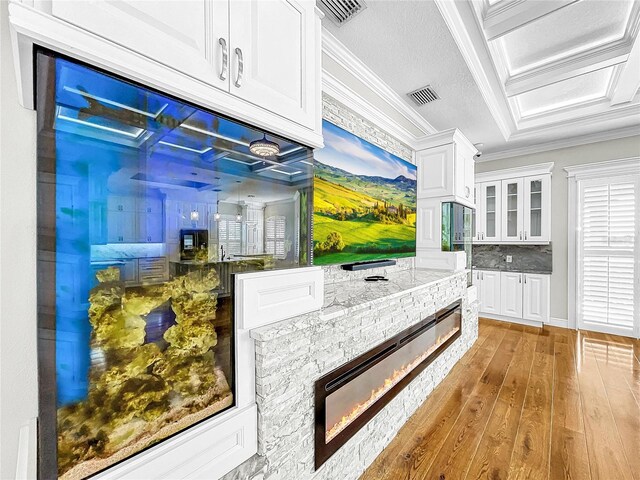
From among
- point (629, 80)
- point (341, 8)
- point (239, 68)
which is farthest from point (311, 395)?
point (629, 80)

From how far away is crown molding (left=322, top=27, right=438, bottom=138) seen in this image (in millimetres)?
2158

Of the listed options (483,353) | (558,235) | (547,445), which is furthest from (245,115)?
(558,235)

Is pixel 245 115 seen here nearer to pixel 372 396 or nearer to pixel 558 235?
pixel 372 396

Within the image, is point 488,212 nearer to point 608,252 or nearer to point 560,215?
point 560,215

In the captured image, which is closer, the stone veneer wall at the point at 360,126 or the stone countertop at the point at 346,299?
the stone countertop at the point at 346,299

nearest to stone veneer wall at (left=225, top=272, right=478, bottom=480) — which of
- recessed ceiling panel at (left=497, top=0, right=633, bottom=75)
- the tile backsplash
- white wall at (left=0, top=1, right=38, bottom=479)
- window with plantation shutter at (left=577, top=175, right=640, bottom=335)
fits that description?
white wall at (left=0, top=1, right=38, bottom=479)

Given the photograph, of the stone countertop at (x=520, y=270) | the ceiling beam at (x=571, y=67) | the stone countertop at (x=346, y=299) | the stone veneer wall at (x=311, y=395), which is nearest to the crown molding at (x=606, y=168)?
the stone countertop at (x=520, y=270)

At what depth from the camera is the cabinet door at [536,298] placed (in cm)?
438

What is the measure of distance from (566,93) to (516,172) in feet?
4.52

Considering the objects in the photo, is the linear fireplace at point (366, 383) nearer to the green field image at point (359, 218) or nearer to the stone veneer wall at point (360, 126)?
the green field image at point (359, 218)

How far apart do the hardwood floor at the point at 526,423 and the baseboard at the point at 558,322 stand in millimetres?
1005

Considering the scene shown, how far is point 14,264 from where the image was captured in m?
0.75

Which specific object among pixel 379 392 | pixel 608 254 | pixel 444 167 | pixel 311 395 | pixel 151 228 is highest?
pixel 444 167

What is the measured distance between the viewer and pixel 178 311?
36.4 inches
